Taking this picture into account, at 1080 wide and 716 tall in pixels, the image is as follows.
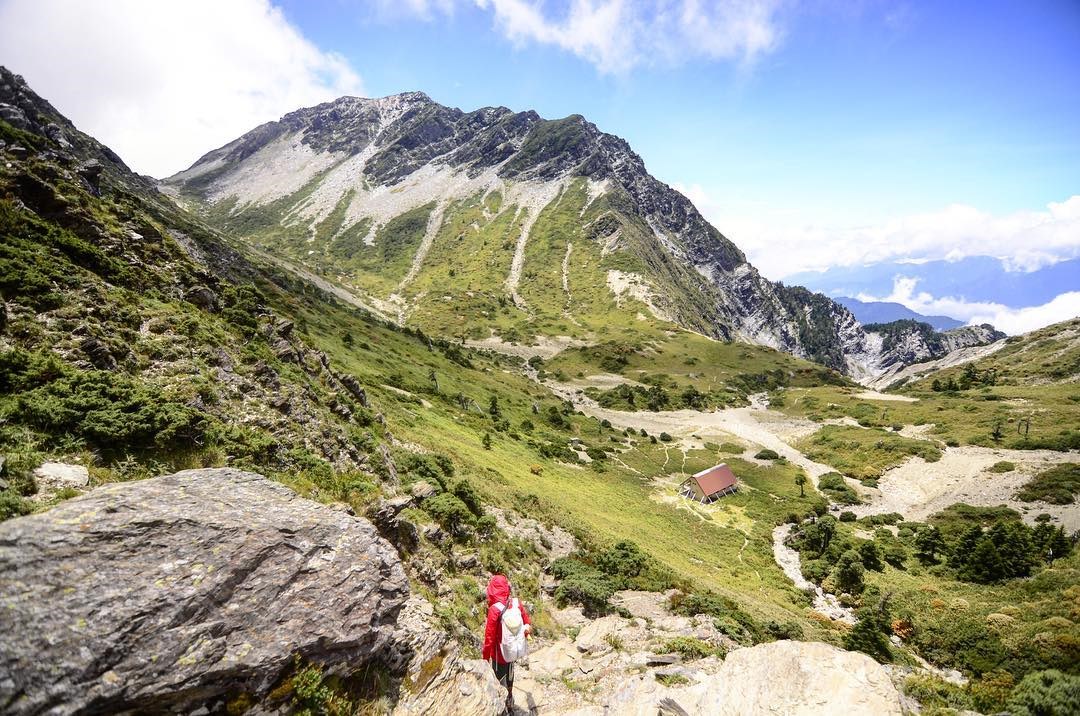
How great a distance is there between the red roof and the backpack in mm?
54752

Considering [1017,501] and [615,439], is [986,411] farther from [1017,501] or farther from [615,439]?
[615,439]

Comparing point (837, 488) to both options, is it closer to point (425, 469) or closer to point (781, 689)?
point (425, 469)

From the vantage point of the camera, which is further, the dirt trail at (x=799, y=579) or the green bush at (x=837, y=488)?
the green bush at (x=837, y=488)

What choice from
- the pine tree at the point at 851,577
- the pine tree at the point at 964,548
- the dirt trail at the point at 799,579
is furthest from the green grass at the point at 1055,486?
the pine tree at the point at 851,577

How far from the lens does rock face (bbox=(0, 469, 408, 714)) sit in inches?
232

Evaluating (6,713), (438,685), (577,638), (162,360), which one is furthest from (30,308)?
(577,638)

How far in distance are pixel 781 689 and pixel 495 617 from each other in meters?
7.80

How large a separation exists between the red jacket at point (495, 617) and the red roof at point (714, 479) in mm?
54367

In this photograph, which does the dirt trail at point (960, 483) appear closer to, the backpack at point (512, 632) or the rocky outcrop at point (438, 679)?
the backpack at point (512, 632)

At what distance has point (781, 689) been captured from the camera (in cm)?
1210

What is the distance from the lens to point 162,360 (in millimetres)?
16703

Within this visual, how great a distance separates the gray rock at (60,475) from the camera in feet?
32.9

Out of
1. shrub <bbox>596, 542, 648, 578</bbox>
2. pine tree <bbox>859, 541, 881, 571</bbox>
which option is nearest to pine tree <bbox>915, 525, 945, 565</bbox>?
pine tree <bbox>859, 541, 881, 571</bbox>

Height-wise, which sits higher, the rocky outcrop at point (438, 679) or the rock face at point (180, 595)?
the rock face at point (180, 595)
